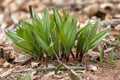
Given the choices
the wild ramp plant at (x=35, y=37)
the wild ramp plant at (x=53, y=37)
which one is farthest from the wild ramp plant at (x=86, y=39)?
the wild ramp plant at (x=35, y=37)

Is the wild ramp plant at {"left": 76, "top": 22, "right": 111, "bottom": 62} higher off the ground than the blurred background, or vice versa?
the wild ramp plant at {"left": 76, "top": 22, "right": 111, "bottom": 62}

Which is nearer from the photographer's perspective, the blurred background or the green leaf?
the green leaf

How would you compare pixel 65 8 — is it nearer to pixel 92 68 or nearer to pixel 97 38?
pixel 97 38

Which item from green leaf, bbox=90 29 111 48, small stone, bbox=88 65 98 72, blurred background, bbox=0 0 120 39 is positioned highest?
green leaf, bbox=90 29 111 48

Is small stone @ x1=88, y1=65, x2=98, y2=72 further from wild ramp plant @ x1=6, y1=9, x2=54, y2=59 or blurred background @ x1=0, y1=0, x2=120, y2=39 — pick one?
blurred background @ x1=0, y1=0, x2=120, y2=39

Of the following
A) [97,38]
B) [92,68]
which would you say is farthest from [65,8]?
[92,68]

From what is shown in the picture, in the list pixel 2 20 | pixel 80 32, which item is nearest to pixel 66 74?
pixel 80 32

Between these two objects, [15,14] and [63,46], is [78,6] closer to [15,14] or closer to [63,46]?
[15,14]

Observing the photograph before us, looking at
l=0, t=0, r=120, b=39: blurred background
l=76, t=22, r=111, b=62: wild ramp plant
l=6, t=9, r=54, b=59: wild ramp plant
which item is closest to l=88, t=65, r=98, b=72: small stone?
l=76, t=22, r=111, b=62: wild ramp plant

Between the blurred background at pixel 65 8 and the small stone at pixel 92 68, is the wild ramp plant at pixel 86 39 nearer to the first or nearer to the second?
the small stone at pixel 92 68
